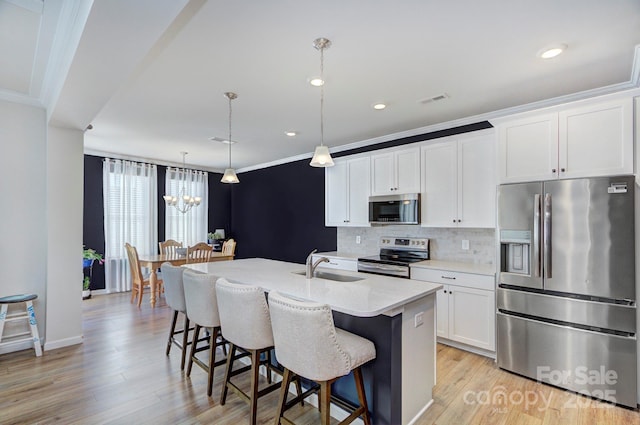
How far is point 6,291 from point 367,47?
4.23 meters

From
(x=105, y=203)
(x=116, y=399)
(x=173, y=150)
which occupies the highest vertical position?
(x=173, y=150)

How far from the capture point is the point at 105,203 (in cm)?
589

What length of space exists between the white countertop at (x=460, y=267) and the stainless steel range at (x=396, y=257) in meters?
0.17

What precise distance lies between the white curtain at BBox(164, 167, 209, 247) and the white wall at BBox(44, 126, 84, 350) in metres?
3.07

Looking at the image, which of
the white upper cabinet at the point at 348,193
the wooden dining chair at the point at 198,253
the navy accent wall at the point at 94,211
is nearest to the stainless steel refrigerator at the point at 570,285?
the white upper cabinet at the point at 348,193

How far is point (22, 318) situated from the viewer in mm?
3227

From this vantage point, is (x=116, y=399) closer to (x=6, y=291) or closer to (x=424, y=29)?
(x=6, y=291)

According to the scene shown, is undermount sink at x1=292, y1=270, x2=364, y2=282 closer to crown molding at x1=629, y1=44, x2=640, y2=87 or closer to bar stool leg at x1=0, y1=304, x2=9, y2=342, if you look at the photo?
crown molding at x1=629, y1=44, x2=640, y2=87

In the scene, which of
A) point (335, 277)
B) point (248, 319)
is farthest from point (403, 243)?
point (248, 319)

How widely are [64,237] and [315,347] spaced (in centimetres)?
338

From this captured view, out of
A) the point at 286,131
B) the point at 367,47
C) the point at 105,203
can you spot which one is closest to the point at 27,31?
the point at 367,47

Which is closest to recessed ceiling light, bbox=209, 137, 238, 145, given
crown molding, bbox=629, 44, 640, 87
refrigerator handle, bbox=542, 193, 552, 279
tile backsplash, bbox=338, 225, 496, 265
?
tile backsplash, bbox=338, 225, 496, 265

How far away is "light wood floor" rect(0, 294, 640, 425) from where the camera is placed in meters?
2.24

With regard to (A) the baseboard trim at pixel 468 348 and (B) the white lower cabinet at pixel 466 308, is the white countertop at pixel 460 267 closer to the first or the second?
(B) the white lower cabinet at pixel 466 308
